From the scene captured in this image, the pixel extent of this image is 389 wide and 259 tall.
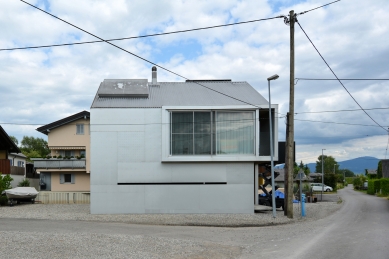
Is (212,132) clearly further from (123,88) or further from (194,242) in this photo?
(194,242)

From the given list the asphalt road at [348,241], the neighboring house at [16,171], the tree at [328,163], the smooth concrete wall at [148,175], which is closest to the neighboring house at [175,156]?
the smooth concrete wall at [148,175]

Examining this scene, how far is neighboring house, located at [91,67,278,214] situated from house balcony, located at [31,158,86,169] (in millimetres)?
16007

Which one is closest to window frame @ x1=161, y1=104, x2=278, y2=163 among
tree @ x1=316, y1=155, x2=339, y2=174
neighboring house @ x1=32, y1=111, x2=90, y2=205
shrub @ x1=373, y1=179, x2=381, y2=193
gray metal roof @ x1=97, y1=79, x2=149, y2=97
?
gray metal roof @ x1=97, y1=79, x2=149, y2=97

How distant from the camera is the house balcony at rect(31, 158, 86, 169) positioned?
1641 inches

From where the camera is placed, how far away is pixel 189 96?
94.3ft

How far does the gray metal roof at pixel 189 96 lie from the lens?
1072 inches

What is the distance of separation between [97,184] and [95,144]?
7.44ft

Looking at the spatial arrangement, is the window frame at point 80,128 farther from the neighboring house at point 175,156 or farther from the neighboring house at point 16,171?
the neighboring house at point 175,156

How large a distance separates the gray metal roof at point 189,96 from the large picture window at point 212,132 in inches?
30.6

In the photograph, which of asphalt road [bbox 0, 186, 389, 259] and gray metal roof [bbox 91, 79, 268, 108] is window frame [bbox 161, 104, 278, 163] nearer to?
gray metal roof [bbox 91, 79, 268, 108]

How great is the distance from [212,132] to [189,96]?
3.27 m

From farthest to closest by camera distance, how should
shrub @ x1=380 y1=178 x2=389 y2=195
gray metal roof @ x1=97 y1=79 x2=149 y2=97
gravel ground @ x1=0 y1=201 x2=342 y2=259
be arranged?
1. shrub @ x1=380 y1=178 x2=389 y2=195
2. gray metal roof @ x1=97 y1=79 x2=149 y2=97
3. gravel ground @ x1=0 y1=201 x2=342 y2=259

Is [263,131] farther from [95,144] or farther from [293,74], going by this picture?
[95,144]

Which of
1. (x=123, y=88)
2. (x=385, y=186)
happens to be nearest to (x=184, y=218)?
(x=123, y=88)
